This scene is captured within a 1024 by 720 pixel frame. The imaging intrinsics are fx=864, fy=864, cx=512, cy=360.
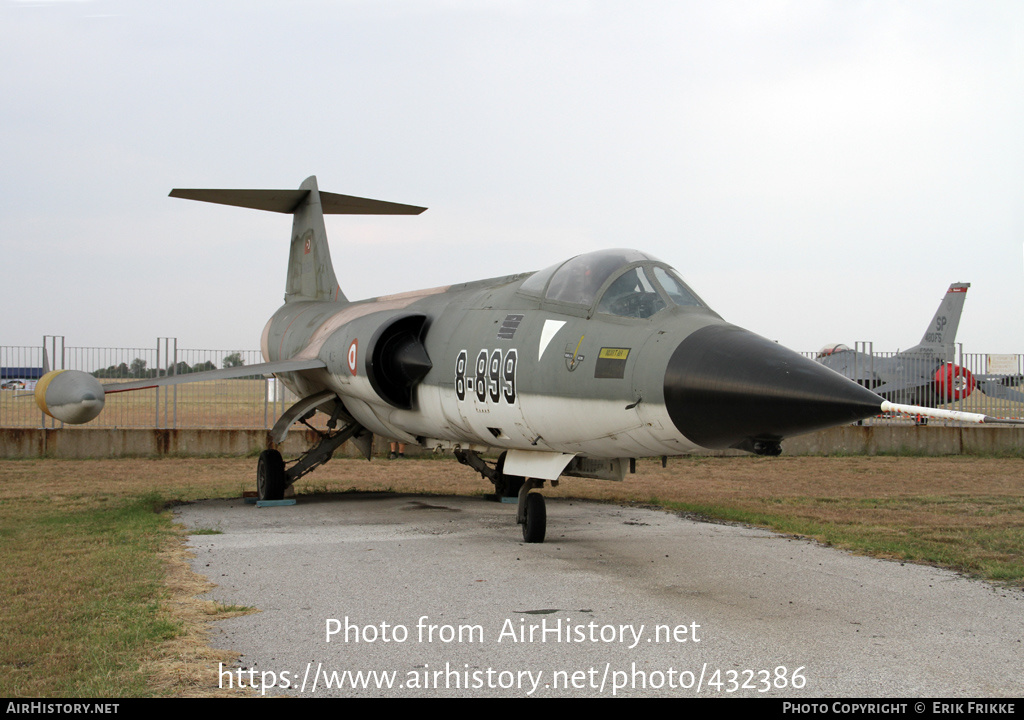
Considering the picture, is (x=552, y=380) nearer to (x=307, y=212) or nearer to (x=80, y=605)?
(x=80, y=605)

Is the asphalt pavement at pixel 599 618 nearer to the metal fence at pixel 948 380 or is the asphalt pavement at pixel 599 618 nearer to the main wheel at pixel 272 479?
the main wheel at pixel 272 479

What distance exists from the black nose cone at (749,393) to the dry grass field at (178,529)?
2.54 metres

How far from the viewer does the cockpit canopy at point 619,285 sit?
641 centimetres

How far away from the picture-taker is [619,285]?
664 centimetres

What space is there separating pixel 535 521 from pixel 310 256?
8351 mm

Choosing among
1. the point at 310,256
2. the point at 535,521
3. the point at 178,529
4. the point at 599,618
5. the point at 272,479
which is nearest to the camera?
the point at 599,618

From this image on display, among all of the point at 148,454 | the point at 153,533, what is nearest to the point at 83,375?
the point at 153,533

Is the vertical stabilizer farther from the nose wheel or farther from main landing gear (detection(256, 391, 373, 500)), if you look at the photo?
the nose wheel

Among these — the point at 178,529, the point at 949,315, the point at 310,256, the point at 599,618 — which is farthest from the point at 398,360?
the point at 949,315

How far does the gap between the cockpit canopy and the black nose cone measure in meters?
0.84

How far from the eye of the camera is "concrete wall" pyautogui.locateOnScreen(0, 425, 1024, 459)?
16516mm

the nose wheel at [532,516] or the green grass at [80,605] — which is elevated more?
the nose wheel at [532,516]

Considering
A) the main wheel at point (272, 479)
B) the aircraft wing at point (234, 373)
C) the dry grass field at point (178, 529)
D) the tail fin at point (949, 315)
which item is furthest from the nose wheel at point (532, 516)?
the tail fin at point (949, 315)

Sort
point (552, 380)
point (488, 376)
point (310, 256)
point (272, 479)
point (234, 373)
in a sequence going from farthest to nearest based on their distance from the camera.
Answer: point (310, 256) → point (272, 479) → point (234, 373) → point (488, 376) → point (552, 380)
